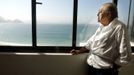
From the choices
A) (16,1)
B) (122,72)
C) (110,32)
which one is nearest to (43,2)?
(16,1)

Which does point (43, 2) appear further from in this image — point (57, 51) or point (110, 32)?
point (110, 32)

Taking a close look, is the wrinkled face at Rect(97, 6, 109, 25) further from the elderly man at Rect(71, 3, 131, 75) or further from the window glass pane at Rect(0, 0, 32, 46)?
the window glass pane at Rect(0, 0, 32, 46)

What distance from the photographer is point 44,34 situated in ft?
7.60

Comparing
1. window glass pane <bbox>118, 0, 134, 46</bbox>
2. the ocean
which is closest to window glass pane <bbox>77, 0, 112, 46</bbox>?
the ocean

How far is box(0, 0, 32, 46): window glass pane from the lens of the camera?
Result: 2.21 metres

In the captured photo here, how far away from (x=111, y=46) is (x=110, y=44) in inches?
0.9

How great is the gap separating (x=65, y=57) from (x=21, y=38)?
25.4 inches

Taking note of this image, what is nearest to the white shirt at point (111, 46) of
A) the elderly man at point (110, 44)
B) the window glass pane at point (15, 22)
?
the elderly man at point (110, 44)

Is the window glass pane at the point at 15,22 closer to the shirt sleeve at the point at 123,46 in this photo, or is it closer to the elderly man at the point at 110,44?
the elderly man at the point at 110,44

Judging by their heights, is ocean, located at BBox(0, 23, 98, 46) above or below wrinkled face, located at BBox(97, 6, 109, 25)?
below

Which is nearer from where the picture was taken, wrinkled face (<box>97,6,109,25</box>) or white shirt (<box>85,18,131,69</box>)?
white shirt (<box>85,18,131,69</box>)

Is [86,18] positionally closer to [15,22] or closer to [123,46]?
[123,46]

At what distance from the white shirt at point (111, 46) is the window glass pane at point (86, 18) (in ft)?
1.54

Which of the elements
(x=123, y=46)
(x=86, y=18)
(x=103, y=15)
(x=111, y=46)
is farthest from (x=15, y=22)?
(x=123, y=46)
